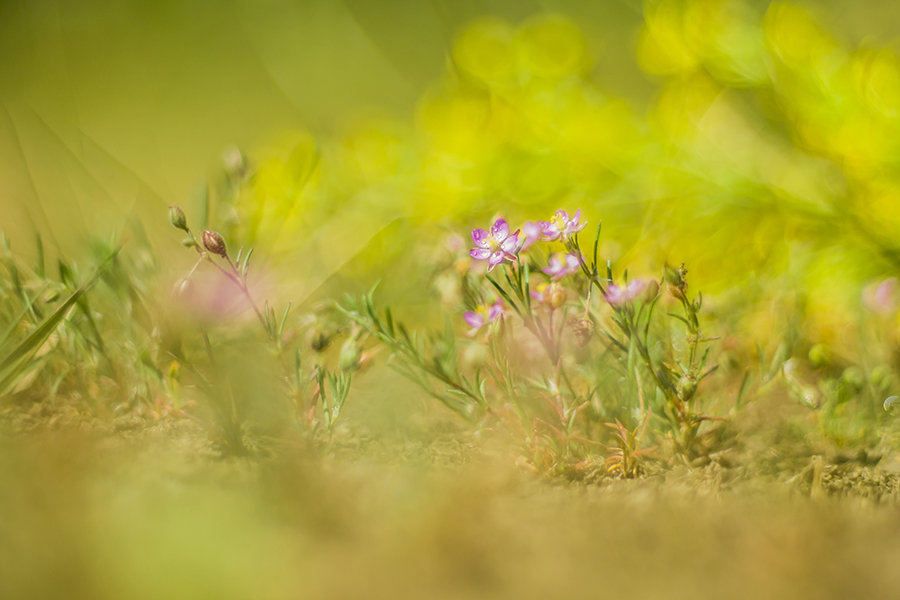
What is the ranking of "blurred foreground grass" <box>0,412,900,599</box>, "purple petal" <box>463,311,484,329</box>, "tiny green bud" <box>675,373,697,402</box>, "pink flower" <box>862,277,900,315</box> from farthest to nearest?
"pink flower" <box>862,277,900,315</box> → "purple petal" <box>463,311,484,329</box> → "tiny green bud" <box>675,373,697,402</box> → "blurred foreground grass" <box>0,412,900,599</box>

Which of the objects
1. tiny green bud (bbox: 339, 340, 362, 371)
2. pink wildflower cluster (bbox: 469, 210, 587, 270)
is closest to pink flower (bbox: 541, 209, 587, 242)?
pink wildflower cluster (bbox: 469, 210, 587, 270)

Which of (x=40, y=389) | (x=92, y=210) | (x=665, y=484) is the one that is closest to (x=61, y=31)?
(x=92, y=210)

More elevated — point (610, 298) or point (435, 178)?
point (435, 178)

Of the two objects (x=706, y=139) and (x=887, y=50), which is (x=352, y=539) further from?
(x=887, y=50)

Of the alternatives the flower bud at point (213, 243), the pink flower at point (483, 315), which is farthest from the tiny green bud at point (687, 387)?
the flower bud at point (213, 243)

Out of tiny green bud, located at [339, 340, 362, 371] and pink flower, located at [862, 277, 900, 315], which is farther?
pink flower, located at [862, 277, 900, 315]

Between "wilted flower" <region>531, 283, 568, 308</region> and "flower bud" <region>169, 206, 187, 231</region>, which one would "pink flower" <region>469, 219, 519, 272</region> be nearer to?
"wilted flower" <region>531, 283, 568, 308</region>

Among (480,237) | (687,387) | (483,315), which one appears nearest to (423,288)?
(483,315)

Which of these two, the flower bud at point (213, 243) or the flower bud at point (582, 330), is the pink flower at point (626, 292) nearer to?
the flower bud at point (582, 330)
